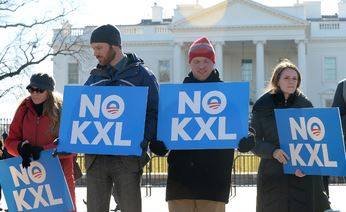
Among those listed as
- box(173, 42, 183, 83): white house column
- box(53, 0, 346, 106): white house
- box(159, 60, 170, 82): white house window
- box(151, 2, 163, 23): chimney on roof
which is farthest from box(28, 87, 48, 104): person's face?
box(151, 2, 163, 23): chimney on roof

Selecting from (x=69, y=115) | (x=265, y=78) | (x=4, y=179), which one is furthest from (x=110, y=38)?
(x=265, y=78)

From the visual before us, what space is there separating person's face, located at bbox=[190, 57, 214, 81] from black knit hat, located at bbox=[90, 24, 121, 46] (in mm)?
710

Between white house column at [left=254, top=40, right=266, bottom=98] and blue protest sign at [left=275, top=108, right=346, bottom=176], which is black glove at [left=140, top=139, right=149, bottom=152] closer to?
blue protest sign at [left=275, top=108, right=346, bottom=176]

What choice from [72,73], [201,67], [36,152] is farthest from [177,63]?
[201,67]

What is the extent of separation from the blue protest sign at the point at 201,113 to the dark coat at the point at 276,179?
1.29ft

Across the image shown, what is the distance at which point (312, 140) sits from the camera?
5.56 m

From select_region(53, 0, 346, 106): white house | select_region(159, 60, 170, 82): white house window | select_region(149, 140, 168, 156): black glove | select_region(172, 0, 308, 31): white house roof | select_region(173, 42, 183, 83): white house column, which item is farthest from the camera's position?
select_region(159, 60, 170, 82): white house window

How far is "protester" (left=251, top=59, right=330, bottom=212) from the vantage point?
5.62 meters

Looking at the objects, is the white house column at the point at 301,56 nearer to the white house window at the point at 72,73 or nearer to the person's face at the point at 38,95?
the white house window at the point at 72,73

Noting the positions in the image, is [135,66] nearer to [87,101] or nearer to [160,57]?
[87,101]

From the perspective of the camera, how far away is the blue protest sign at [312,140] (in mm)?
5477

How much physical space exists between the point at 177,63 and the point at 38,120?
5862 cm

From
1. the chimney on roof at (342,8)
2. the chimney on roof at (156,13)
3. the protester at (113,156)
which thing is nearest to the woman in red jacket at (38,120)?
the protester at (113,156)

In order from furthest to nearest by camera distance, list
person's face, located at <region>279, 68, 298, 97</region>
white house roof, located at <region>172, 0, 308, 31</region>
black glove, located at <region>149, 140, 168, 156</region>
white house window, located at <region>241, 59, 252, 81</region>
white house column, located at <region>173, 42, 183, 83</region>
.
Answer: white house window, located at <region>241, 59, 252, 81</region>, white house roof, located at <region>172, 0, 308, 31</region>, white house column, located at <region>173, 42, 183, 83</region>, person's face, located at <region>279, 68, 298, 97</region>, black glove, located at <region>149, 140, 168, 156</region>
